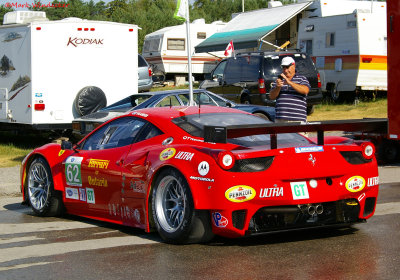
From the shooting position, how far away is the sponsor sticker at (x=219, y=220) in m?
6.36

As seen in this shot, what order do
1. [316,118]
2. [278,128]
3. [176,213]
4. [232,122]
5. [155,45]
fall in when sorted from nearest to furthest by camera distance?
[278,128] < [176,213] < [232,122] < [316,118] < [155,45]

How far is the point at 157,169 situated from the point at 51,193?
2.18 m

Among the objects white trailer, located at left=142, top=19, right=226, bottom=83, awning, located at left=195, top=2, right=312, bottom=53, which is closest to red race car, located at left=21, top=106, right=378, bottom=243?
awning, located at left=195, top=2, right=312, bottom=53

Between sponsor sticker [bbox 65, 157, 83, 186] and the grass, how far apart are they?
7.03 meters

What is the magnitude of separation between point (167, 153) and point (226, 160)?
80 centimetres

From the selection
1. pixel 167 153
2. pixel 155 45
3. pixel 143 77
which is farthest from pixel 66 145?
pixel 155 45

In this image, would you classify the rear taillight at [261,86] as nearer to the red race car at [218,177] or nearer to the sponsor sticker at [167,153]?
the red race car at [218,177]

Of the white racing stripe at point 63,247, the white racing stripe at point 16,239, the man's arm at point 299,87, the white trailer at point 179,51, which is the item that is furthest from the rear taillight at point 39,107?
the white trailer at point 179,51

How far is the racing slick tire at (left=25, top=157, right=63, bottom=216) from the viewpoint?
8.63 metres

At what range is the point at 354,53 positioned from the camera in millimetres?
24422

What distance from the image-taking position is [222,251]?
6.45 m

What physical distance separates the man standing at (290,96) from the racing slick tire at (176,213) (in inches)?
145

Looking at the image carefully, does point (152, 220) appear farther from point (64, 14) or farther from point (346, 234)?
point (64, 14)

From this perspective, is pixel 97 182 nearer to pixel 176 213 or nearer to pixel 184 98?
pixel 176 213
